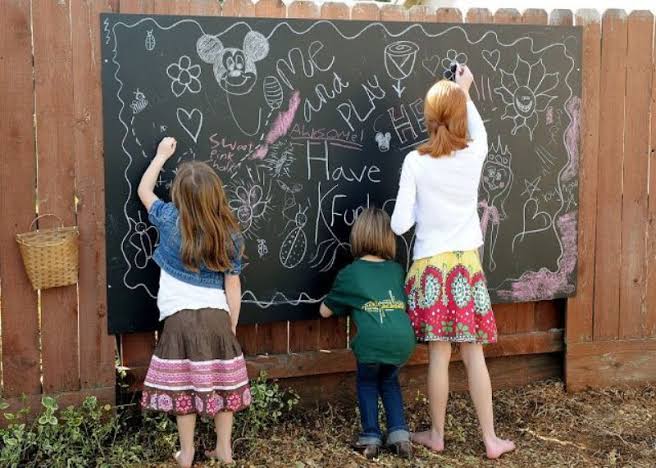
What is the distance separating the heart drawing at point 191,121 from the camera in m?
4.31

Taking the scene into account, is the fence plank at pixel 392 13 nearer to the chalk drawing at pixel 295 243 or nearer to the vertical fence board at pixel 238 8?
the vertical fence board at pixel 238 8

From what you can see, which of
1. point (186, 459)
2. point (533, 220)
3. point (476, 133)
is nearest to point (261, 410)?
point (186, 459)

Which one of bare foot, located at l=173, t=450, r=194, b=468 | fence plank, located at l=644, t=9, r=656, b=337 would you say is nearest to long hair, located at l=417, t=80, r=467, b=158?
fence plank, located at l=644, t=9, r=656, b=337

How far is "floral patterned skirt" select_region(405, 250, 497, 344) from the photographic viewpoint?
425 cm

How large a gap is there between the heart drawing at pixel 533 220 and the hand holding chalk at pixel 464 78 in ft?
3.11

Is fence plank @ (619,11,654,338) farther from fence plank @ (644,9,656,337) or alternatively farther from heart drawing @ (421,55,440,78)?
heart drawing @ (421,55,440,78)

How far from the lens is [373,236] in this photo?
4297mm

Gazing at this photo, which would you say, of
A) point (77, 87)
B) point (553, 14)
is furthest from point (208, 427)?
point (553, 14)

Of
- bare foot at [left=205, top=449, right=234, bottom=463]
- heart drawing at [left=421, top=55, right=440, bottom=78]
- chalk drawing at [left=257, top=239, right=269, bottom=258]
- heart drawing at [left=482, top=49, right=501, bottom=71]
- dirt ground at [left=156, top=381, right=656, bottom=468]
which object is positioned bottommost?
dirt ground at [left=156, top=381, right=656, bottom=468]

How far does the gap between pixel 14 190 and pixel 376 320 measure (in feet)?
6.46

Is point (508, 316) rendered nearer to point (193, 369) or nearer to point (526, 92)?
→ point (526, 92)

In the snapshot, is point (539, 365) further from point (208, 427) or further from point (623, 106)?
point (208, 427)

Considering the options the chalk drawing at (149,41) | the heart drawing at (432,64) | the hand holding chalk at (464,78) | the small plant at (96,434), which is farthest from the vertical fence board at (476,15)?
the small plant at (96,434)

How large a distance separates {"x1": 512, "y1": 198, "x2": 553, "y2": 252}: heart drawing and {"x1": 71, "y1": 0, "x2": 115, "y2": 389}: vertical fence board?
2535mm
